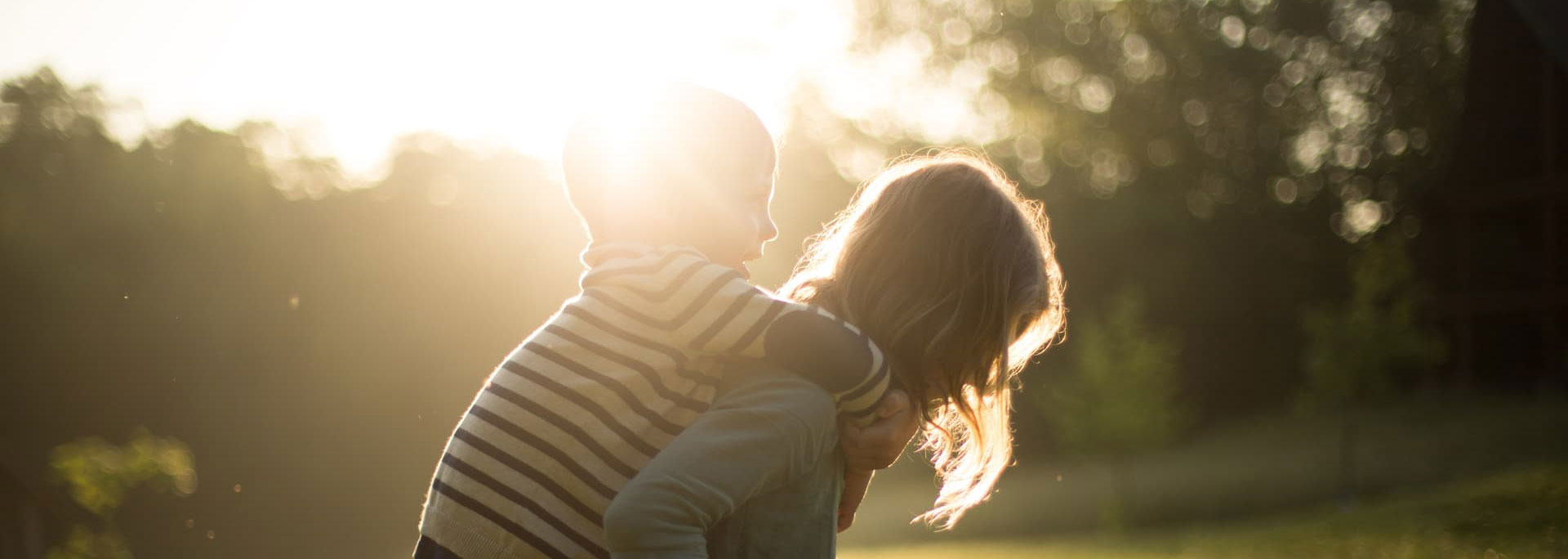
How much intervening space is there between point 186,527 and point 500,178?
1253 centimetres

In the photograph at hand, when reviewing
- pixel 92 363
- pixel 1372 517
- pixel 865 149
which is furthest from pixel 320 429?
pixel 1372 517

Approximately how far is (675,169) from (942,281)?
18.5 inches

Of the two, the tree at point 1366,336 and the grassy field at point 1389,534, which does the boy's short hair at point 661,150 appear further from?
the tree at point 1366,336

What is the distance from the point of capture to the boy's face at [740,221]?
2.13m

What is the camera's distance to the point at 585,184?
7.18 feet

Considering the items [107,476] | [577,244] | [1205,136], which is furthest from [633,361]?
[1205,136]

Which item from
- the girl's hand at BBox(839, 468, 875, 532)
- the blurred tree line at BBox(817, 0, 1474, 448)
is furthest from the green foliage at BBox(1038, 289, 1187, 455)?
the girl's hand at BBox(839, 468, 875, 532)

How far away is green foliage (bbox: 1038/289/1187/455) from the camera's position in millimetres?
24766

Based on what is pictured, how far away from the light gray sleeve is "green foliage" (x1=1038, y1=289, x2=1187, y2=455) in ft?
77.8

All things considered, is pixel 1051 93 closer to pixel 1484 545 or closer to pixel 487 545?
pixel 1484 545

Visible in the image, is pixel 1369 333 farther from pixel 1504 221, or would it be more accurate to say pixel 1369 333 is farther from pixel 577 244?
pixel 577 244

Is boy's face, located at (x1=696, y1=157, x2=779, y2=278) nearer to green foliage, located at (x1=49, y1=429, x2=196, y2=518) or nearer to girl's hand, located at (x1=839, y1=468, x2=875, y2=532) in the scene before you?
girl's hand, located at (x1=839, y1=468, x2=875, y2=532)

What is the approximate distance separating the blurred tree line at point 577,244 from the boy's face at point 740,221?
76.9ft

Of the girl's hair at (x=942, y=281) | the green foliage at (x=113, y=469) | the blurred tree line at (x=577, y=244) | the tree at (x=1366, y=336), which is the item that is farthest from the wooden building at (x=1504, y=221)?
the girl's hair at (x=942, y=281)
